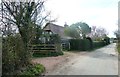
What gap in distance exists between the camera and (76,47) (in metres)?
43.2

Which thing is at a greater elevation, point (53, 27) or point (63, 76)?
point (53, 27)

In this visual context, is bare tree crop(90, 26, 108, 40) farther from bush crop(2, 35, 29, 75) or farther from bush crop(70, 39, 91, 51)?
bush crop(2, 35, 29, 75)

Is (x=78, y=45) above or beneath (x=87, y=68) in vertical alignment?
above

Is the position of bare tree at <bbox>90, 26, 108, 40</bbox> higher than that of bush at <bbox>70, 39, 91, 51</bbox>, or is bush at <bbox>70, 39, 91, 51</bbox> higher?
bare tree at <bbox>90, 26, 108, 40</bbox>

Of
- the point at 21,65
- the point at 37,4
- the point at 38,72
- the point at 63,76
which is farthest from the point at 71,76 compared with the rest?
the point at 37,4

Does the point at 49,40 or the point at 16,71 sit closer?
the point at 16,71

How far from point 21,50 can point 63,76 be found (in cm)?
262

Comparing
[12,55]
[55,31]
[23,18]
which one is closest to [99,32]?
[55,31]

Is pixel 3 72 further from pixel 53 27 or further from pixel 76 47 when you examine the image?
pixel 53 27

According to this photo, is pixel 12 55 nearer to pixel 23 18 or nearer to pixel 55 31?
pixel 23 18

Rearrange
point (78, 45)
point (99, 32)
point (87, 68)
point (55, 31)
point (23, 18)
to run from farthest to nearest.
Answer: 1. point (99, 32)
2. point (55, 31)
3. point (78, 45)
4. point (23, 18)
5. point (87, 68)

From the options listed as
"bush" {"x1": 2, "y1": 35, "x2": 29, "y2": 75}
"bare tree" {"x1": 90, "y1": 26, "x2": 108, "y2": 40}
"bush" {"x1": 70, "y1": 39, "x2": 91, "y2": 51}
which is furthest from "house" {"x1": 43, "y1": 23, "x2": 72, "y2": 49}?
"bare tree" {"x1": 90, "y1": 26, "x2": 108, "y2": 40}

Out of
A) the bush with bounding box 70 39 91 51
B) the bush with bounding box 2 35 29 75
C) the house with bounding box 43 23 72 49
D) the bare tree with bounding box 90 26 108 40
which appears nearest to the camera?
the bush with bounding box 2 35 29 75

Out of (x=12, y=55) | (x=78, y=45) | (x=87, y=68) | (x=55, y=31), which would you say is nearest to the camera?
(x=12, y=55)
